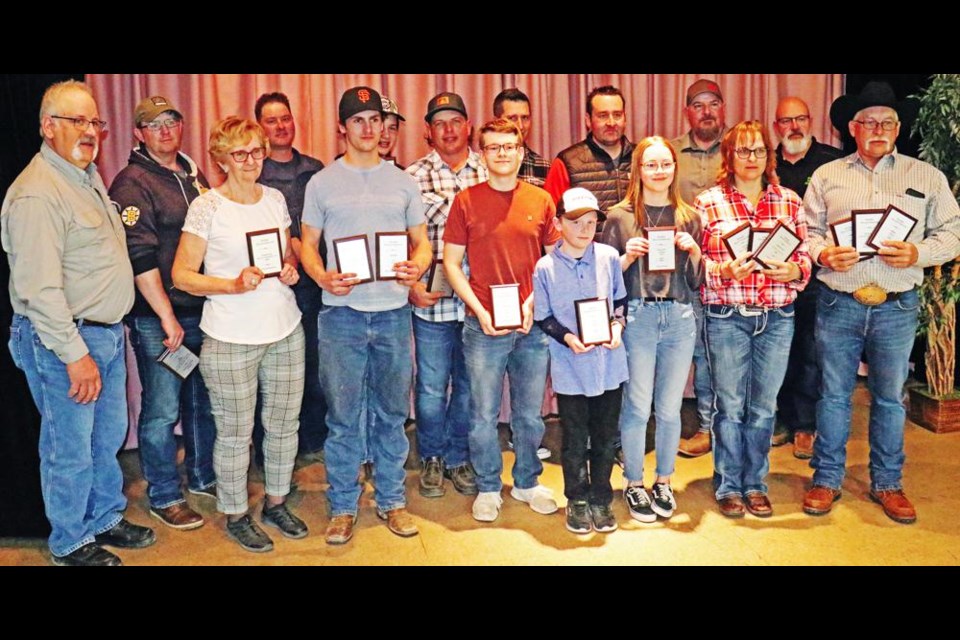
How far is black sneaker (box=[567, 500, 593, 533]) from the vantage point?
3722 millimetres

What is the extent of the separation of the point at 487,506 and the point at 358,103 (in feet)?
6.28

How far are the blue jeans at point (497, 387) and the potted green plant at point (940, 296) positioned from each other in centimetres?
262

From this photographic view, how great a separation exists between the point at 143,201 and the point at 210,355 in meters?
0.85

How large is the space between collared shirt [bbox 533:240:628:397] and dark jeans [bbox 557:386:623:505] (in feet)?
0.23

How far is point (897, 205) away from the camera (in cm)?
374

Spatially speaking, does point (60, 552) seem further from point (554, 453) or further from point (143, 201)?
point (554, 453)

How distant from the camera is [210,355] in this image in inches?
136

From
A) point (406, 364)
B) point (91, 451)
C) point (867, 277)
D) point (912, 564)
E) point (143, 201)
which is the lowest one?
point (912, 564)

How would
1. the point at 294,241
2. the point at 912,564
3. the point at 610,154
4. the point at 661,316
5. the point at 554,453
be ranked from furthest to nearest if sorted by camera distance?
the point at 554,453, the point at 610,154, the point at 294,241, the point at 661,316, the point at 912,564

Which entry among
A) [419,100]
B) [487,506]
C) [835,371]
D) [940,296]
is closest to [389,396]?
[487,506]

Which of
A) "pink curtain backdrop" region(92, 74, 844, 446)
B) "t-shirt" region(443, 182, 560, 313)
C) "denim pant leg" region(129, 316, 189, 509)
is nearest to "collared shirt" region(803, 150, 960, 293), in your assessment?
"t-shirt" region(443, 182, 560, 313)

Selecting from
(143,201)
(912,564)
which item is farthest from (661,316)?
(143,201)

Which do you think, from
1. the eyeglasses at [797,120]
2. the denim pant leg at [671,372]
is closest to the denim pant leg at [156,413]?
the denim pant leg at [671,372]

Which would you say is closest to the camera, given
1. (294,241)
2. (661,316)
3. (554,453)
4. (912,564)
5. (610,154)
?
(912,564)
